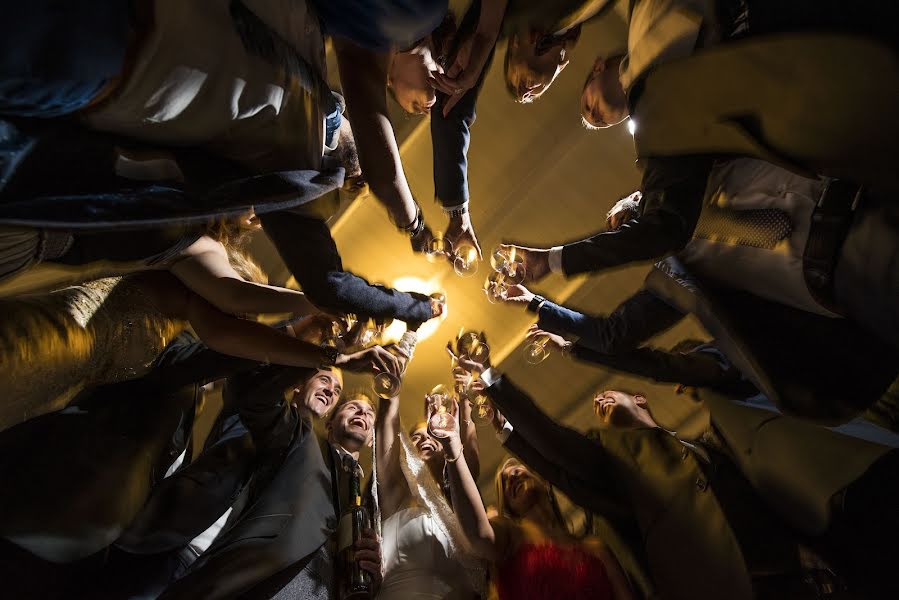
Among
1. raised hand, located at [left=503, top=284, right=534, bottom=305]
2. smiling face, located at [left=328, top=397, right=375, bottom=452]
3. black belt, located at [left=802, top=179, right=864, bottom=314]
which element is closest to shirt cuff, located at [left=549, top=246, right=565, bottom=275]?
raised hand, located at [left=503, top=284, right=534, bottom=305]

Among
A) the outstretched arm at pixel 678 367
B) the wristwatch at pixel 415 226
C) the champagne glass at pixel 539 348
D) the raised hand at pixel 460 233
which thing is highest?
the raised hand at pixel 460 233

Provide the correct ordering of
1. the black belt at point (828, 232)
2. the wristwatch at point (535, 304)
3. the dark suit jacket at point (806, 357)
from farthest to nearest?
the wristwatch at point (535, 304) < the dark suit jacket at point (806, 357) < the black belt at point (828, 232)

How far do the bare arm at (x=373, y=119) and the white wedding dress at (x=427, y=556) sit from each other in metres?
1.29

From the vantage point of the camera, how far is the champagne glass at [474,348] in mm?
2277

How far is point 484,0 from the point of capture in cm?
174

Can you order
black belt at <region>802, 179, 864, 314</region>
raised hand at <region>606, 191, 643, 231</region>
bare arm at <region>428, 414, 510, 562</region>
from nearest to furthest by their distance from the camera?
black belt at <region>802, 179, 864, 314</region> < bare arm at <region>428, 414, 510, 562</region> < raised hand at <region>606, 191, 643, 231</region>

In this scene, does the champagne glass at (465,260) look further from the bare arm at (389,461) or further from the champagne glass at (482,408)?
the bare arm at (389,461)

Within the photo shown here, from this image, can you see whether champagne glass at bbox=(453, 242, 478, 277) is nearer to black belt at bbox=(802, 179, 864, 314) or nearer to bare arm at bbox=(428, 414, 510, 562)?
bare arm at bbox=(428, 414, 510, 562)

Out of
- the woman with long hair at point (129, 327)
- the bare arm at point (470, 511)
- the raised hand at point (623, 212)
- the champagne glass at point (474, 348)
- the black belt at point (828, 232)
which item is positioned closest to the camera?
the black belt at point (828, 232)

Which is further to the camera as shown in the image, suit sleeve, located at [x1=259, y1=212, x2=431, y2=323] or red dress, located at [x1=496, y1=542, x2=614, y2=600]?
red dress, located at [x1=496, y1=542, x2=614, y2=600]

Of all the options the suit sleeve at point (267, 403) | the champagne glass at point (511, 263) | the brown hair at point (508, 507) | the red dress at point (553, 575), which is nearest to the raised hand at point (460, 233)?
the champagne glass at point (511, 263)

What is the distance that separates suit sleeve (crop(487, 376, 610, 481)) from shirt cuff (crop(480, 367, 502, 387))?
13 mm

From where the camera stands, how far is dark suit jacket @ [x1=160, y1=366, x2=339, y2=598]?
145cm

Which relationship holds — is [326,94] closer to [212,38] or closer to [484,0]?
[212,38]
